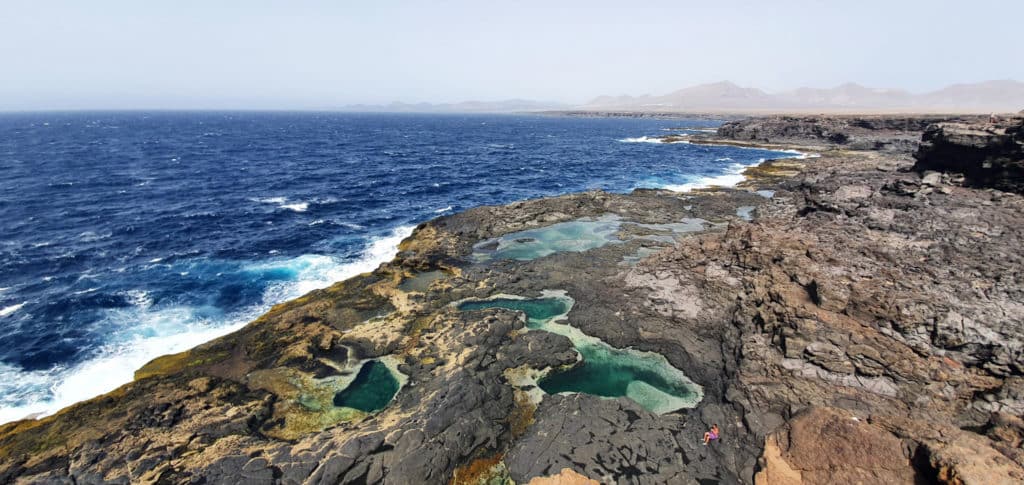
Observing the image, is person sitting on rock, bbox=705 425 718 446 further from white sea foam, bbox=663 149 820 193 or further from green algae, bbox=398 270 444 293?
white sea foam, bbox=663 149 820 193

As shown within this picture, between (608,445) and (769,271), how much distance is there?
15.7 m

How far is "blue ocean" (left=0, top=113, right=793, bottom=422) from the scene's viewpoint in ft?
74.9

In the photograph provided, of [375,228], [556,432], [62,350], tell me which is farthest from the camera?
[375,228]

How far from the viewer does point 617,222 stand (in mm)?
40031

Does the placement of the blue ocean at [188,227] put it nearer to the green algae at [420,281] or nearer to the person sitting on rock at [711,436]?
the green algae at [420,281]

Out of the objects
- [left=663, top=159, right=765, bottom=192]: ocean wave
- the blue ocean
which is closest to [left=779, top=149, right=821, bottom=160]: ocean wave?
the blue ocean

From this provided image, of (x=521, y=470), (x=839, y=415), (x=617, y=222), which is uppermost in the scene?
(x=617, y=222)

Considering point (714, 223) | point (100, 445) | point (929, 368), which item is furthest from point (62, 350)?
point (714, 223)

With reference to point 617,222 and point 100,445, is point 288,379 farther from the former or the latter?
point 617,222

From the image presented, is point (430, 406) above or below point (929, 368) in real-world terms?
below

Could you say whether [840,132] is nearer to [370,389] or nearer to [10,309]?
[370,389]

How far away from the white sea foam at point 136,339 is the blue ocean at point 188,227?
0.10 meters

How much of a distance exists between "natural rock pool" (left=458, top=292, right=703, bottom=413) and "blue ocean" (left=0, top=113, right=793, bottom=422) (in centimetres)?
1897

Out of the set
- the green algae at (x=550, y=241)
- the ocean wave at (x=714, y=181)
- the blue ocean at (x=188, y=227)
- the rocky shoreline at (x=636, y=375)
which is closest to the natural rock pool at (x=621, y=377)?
the rocky shoreline at (x=636, y=375)
